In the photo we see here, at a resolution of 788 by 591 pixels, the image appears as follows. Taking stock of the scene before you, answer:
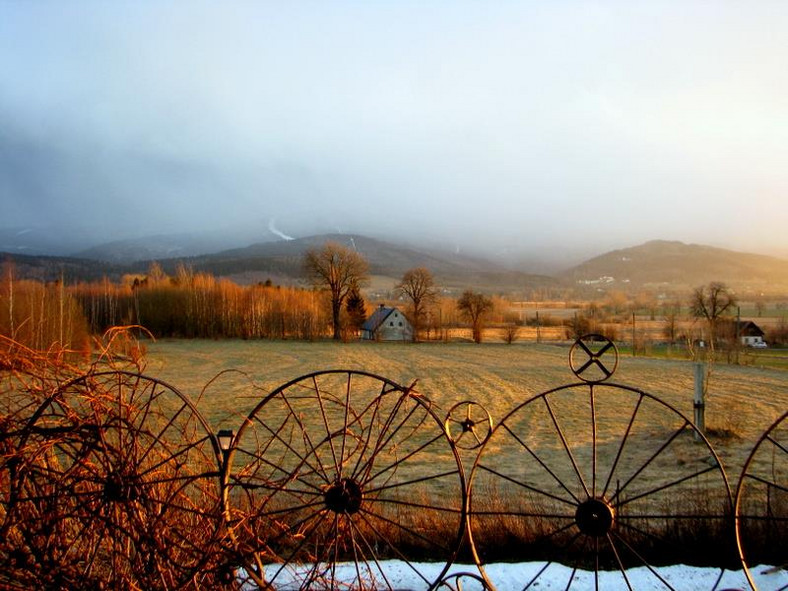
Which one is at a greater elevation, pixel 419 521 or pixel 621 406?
pixel 419 521

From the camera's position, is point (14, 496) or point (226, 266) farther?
point (226, 266)

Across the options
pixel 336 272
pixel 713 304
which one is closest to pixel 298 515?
pixel 713 304

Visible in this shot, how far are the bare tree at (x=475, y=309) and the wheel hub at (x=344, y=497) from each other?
48356 millimetres

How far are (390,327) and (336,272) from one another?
7.41 m

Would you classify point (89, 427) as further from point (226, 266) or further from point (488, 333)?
point (226, 266)

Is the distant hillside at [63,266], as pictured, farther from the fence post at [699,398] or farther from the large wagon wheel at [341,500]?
the fence post at [699,398]

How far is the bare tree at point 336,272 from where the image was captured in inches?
2163

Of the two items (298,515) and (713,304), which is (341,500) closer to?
(298,515)

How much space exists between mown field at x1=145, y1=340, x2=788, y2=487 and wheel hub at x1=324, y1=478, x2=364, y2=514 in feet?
16.7

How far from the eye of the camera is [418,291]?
55.2 meters

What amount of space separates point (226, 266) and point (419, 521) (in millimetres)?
148654

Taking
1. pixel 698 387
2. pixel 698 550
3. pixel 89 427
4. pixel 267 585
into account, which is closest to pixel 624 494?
pixel 698 387

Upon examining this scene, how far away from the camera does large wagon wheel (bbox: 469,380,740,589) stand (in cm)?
262

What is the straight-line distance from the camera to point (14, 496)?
2.42 m
